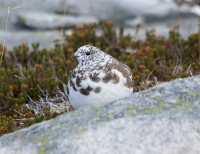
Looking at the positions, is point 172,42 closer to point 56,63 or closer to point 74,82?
point 56,63

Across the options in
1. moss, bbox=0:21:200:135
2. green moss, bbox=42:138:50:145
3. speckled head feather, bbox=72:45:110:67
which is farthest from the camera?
moss, bbox=0:21:200:135

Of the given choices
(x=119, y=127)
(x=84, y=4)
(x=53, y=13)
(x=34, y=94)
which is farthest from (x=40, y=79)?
(x=84, y=4)

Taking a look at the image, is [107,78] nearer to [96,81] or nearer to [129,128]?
[96,81]

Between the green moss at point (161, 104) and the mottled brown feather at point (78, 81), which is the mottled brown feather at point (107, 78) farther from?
the green moss at point (161, 104)

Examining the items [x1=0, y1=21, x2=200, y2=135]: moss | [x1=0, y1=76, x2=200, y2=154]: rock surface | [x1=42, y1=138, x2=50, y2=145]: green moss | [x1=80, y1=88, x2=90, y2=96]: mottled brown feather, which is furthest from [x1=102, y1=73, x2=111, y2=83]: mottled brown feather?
[x1=0, y1=21, x2=200, y2=135]: moss

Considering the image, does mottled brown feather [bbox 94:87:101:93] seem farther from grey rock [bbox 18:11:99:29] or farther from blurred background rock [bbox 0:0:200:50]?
grey rock [bbox 18:11:99:29]

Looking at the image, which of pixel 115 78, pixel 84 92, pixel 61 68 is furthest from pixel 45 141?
pixel 61 68
